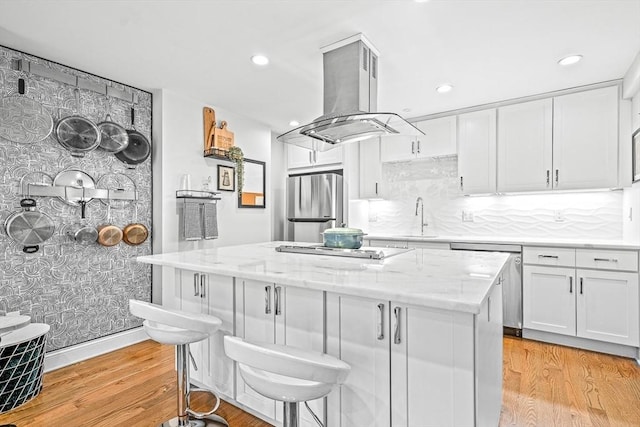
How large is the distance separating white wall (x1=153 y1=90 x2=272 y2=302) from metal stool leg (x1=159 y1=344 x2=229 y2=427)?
144 cm

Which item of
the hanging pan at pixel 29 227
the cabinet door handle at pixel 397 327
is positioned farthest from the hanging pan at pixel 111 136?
the cabinet door handle at pixel 397 327

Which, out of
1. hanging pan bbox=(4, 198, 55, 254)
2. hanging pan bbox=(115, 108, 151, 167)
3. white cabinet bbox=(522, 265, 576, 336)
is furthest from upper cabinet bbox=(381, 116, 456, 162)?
hanging pan bbox=(4, 198, 55, 254)

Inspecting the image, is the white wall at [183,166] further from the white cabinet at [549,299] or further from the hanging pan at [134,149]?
the white cabinet at [549,299]

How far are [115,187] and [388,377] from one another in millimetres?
2795

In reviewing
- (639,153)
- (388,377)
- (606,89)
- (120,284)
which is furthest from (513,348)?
(120,284)

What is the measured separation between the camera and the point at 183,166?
3.45 m

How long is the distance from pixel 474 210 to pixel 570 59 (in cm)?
178

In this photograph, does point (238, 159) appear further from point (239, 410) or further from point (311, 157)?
point (239, 410)

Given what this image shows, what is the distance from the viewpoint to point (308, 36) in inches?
89.9

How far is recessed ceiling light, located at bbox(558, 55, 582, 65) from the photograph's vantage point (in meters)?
2.59

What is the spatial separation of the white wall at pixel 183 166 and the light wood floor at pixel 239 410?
83 centimetres

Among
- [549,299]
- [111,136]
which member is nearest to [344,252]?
[549,299]

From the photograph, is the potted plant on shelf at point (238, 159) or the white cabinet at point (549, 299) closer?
the white cabinet at point (549, 299)

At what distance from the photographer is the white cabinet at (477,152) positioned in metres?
3.63
